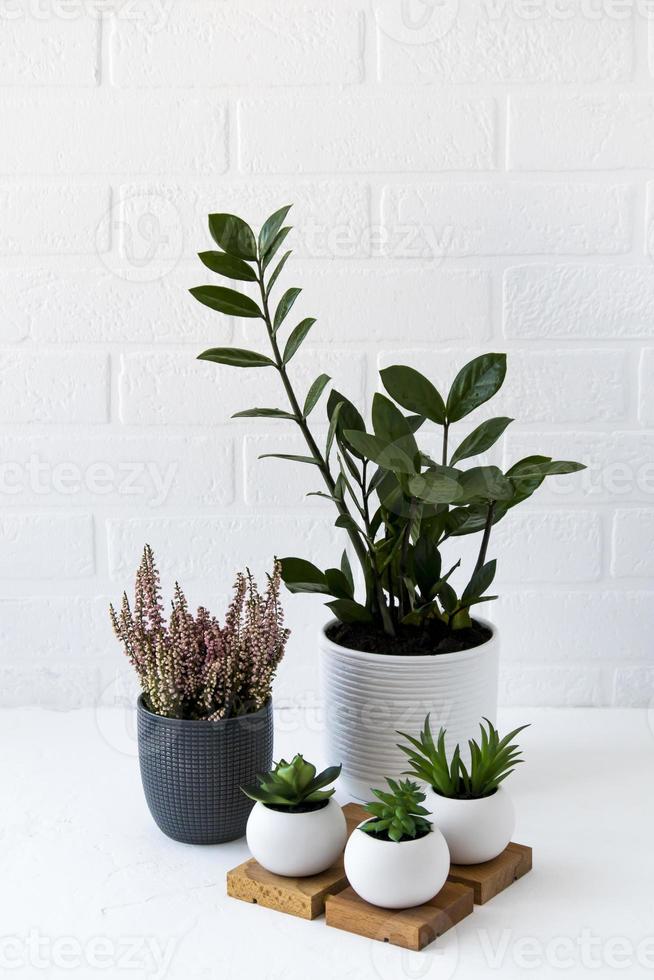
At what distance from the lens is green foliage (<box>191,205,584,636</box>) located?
988mm

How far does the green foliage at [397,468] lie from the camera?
0.99m

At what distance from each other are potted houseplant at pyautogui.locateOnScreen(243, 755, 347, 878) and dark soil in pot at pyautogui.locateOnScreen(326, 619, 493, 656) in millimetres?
171

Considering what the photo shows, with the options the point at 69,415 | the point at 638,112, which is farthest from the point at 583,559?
the point at 69,415

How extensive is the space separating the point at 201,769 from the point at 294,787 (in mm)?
110

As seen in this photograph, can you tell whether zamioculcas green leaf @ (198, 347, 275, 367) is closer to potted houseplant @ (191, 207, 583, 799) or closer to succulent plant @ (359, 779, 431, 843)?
potted houseplant @ (191, 207, 583, 799)

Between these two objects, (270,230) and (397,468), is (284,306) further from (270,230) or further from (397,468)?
(397,468)

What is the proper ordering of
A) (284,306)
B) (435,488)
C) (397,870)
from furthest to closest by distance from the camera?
(284,306)
(435,488)
(397,870)

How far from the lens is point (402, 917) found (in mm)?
856

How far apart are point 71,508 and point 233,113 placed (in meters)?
0.48

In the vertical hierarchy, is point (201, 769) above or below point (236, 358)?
below

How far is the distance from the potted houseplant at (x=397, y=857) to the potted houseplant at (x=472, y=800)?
0.14 ft
